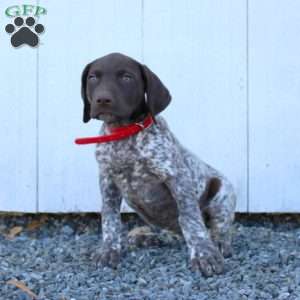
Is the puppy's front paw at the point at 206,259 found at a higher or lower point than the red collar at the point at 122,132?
lower

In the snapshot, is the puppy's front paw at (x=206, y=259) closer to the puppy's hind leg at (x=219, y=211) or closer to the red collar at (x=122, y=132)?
the puppy's hind leg at (x=219, y=211)

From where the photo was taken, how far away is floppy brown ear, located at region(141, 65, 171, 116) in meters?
3.95

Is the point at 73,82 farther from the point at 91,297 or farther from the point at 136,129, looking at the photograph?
the point at 91,297

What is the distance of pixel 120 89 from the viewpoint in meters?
3.87

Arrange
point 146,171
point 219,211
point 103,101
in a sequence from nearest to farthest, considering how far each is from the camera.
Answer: point 103,101, point 146,171, point 219,211

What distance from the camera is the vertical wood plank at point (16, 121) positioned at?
17.9 feet

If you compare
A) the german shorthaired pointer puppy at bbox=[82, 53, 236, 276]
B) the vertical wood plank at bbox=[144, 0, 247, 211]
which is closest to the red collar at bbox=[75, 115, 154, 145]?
the german shorthaired pointer puppy at bbox=[82, 53, 236, 276]

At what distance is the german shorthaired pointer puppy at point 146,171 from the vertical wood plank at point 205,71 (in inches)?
36.8

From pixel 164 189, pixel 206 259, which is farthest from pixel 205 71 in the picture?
pixel 206 259

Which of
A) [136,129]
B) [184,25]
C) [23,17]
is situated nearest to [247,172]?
[184,25]

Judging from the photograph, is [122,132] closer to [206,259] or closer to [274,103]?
[206,259]

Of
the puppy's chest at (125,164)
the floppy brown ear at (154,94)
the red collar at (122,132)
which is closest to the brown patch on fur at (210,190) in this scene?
the puppy's chest at (125,164)

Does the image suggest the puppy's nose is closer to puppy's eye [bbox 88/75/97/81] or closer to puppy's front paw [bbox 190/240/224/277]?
puppy's eye [bbox 88/75/97/81]

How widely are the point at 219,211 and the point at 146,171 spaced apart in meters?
0.66
